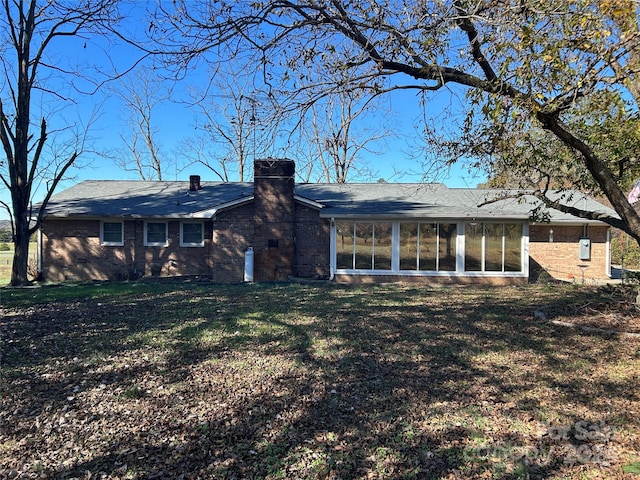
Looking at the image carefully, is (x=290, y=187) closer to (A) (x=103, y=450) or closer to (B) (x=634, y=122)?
(B) (x=634, y=122)

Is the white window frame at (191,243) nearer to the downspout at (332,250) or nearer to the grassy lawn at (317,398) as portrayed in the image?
the downspout at (332,250)

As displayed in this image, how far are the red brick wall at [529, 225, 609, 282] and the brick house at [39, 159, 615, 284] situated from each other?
0.13 feet

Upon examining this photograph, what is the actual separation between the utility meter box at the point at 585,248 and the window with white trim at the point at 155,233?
1606 cm

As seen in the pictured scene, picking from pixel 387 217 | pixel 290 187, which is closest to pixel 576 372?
pixel 387 217

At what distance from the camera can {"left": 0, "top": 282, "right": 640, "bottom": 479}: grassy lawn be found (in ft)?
10.1

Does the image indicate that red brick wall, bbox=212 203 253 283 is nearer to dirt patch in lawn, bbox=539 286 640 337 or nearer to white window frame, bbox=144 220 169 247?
white window frame, bbox=144 220 169 247

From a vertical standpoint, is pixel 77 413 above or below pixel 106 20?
below

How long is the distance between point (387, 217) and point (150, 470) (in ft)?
40.6

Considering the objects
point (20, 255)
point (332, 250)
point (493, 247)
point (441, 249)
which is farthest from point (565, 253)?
point (20, 255)

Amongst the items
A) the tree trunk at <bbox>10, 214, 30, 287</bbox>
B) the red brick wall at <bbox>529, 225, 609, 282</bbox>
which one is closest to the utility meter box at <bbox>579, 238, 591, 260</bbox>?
the red brick wall at <bbox>529, 225, 609, 282</bbox>

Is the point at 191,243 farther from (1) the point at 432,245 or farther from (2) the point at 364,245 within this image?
(1) the point at 432,245

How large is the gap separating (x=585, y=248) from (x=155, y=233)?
54.4ft

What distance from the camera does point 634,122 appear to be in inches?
232

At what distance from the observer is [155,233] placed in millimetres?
16094
